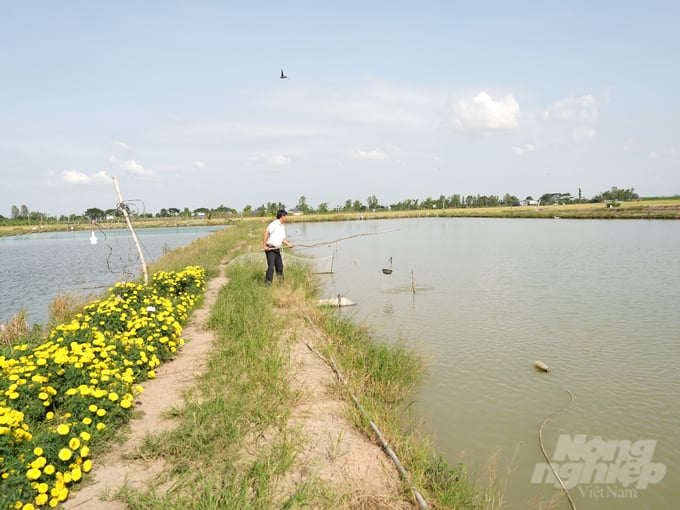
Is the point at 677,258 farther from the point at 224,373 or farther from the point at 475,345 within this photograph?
the point at 224,373

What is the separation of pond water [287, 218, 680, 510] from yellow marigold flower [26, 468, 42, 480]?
3325 mm

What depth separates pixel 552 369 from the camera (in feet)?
20.0

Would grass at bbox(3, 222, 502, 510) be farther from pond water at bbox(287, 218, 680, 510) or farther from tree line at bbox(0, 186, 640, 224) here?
tree line at bbox(0, 186, 640, 224)

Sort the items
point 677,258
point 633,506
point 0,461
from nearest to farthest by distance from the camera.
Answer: point 0,461
point 633,506
point 677,258

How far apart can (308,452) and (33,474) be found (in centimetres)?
175

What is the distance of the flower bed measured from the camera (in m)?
2.50

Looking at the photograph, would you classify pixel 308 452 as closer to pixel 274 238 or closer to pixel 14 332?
pixel 274 238

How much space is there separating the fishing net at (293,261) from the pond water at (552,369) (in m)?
1.36

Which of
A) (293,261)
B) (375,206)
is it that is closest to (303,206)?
(375,206)

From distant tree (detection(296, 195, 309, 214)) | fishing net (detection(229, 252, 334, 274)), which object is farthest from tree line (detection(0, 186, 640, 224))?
fishing net (detection(229, 252, 334, 274))

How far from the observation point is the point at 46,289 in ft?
45.9

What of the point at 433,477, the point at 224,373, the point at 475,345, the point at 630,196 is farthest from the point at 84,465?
the point at 630,196

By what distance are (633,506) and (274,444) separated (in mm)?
3008

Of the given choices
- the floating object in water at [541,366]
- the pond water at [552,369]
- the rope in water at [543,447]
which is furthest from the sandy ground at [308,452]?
the floating object in water at [541,366]
